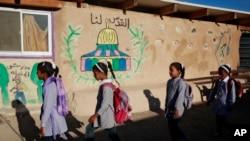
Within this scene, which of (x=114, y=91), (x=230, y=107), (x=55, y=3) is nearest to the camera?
(x=114, y=91)

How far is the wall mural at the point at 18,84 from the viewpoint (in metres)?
6.66

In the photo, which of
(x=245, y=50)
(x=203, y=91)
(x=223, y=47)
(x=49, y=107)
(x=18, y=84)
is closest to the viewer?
(x=49, y=107)

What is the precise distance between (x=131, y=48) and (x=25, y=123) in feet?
11.8

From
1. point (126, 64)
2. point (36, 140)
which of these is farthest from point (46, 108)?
point (126, 64)

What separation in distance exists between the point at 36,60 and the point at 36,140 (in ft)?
7.47

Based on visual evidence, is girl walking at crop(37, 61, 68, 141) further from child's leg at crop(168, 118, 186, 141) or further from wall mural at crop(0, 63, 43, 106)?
wall mural at crop(0, 63, 43, 106)

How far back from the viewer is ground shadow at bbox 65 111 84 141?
5661mm

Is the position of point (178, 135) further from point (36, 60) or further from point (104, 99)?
point (36, 60)

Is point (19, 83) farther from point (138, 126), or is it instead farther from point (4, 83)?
point (138, 126)

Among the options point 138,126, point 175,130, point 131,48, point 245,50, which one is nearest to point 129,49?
point 131,48

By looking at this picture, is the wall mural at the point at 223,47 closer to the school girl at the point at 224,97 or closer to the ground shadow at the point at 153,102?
the ground shadow at the point at 153,102

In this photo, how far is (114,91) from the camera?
4.08m

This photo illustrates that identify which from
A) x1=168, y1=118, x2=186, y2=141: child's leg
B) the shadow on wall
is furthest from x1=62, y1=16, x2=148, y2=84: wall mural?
x1=168, y1=118, x2=186, y2=141: child's leg

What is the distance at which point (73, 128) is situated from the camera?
621 centimetres
